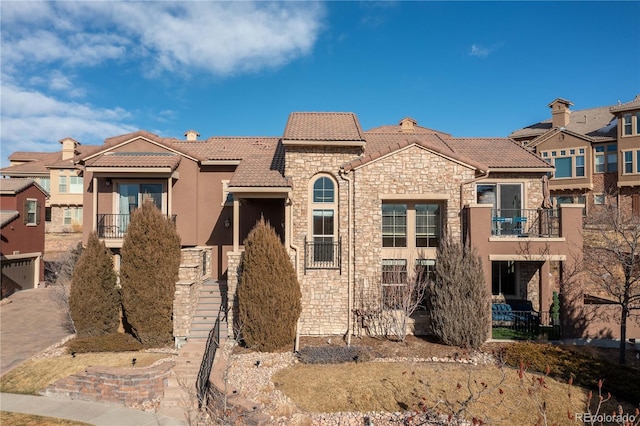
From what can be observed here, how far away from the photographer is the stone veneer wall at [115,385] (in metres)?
9.49

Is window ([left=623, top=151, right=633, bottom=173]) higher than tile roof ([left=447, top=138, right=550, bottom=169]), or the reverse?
window ([left=623, top=151, right=633, bottom=173])

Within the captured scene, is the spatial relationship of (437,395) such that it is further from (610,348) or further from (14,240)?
(14,240)

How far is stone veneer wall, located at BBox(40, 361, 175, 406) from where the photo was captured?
31.1ft

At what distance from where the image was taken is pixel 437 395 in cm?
877

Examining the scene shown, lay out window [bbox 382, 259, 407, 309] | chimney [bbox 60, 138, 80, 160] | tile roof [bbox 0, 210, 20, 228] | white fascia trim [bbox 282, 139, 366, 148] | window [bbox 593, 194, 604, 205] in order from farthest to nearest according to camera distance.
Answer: chimney [bbox 60, 138, 80, 160], window [bbox 593, 194, 604, 205], tile roof [bbox 0, 210, 20, 228], white fascia trim [bbox 282, 139, 366, 148], window [bbox 382, 259, 407, 309]

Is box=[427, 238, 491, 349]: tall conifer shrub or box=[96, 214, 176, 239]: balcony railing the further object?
box=[96, 214, 176, 239]: balcony railing

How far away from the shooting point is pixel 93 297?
12781 millimetres

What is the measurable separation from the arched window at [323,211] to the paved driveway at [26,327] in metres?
10.4

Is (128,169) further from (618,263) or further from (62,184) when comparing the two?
(62,184)

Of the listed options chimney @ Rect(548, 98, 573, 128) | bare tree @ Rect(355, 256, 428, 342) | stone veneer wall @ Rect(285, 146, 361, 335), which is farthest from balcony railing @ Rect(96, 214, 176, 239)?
chimney @ Rect(548, 98, 573, 128)

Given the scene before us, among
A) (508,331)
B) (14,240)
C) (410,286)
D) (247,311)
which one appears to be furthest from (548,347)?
(14,240)

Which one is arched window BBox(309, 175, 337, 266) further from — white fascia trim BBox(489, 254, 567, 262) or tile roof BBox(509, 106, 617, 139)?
tile roof BBox(509, 106, 617, 139)

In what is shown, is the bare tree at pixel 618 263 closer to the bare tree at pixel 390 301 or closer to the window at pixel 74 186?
the bare tree at pixel 390 301

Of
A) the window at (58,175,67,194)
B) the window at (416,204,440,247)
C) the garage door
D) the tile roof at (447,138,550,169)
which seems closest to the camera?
the window at (416,204,440,247)
